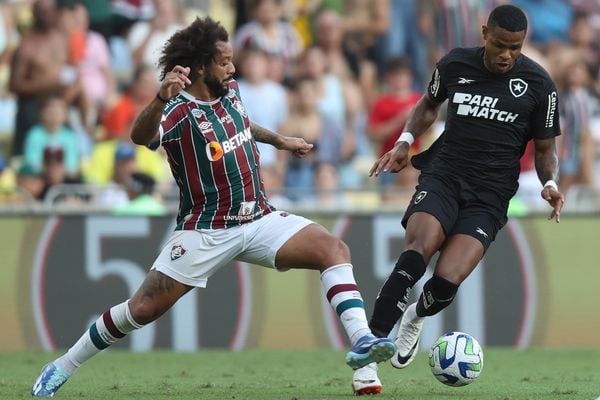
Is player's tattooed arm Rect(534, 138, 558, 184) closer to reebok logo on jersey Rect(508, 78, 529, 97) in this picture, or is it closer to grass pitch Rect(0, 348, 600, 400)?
reebok logo on jersey Rect(508, 78, 529, 97)

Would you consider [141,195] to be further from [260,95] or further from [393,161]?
[393,161]

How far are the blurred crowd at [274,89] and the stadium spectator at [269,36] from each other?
0.07ft

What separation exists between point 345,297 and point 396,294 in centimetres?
35

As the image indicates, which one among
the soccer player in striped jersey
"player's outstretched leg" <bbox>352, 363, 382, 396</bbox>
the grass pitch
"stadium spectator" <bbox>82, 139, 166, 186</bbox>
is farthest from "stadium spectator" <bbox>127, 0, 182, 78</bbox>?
"player's outstretched leg" <bbox>352, 363, 382, 396</bbox>

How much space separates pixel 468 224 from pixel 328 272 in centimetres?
106

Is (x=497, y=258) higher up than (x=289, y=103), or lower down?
lower down

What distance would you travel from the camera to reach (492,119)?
8.71 meters

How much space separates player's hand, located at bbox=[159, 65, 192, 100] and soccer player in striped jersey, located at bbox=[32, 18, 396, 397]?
402mm

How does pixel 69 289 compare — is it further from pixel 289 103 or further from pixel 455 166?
pixel 455 166

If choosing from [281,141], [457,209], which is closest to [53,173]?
[281,141]

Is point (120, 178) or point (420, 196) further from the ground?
point (420, 196)

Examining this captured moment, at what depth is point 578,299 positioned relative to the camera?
13383 millimetres

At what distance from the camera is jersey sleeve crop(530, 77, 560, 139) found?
8.71 meters

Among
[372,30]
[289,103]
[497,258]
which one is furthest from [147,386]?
[372,30]
